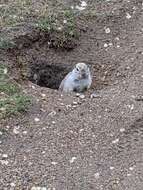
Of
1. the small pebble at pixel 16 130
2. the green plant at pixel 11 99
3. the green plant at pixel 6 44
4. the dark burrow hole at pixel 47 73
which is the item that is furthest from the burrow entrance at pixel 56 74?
the small pebble at pixel 16 130

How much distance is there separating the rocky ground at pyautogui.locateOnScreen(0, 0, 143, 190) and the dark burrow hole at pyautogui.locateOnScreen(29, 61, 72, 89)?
0.05 meters

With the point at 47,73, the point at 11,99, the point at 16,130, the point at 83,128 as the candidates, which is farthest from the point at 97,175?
the point at 47,73

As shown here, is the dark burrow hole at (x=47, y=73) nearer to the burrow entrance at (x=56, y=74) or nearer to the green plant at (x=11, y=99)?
the burrow entrance at (x=56, y=74)

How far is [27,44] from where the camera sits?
7.51 metres

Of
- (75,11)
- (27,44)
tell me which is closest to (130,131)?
(27,44)

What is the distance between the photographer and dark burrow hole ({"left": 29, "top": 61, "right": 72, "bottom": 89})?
24.3 ft

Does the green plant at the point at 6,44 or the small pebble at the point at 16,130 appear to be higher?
the green plant at the point at 6,44

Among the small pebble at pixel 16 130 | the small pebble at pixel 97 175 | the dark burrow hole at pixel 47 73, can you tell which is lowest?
the small pebble at pixel 97 175

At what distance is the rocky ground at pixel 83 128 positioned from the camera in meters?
5.29

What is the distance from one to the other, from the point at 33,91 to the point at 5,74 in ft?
1.26

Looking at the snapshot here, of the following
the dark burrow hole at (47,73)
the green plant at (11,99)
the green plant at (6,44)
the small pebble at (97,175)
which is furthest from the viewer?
the dark burrow hole at (47,73)

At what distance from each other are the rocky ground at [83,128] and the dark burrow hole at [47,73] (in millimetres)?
54

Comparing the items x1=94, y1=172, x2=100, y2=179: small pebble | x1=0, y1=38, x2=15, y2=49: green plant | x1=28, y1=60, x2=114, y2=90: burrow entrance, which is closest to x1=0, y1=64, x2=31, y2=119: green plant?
x1=0, y1=38, x2=15, y2=49: green plant

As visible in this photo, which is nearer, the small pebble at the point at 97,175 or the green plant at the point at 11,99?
the small pebble at the point at 97,175
